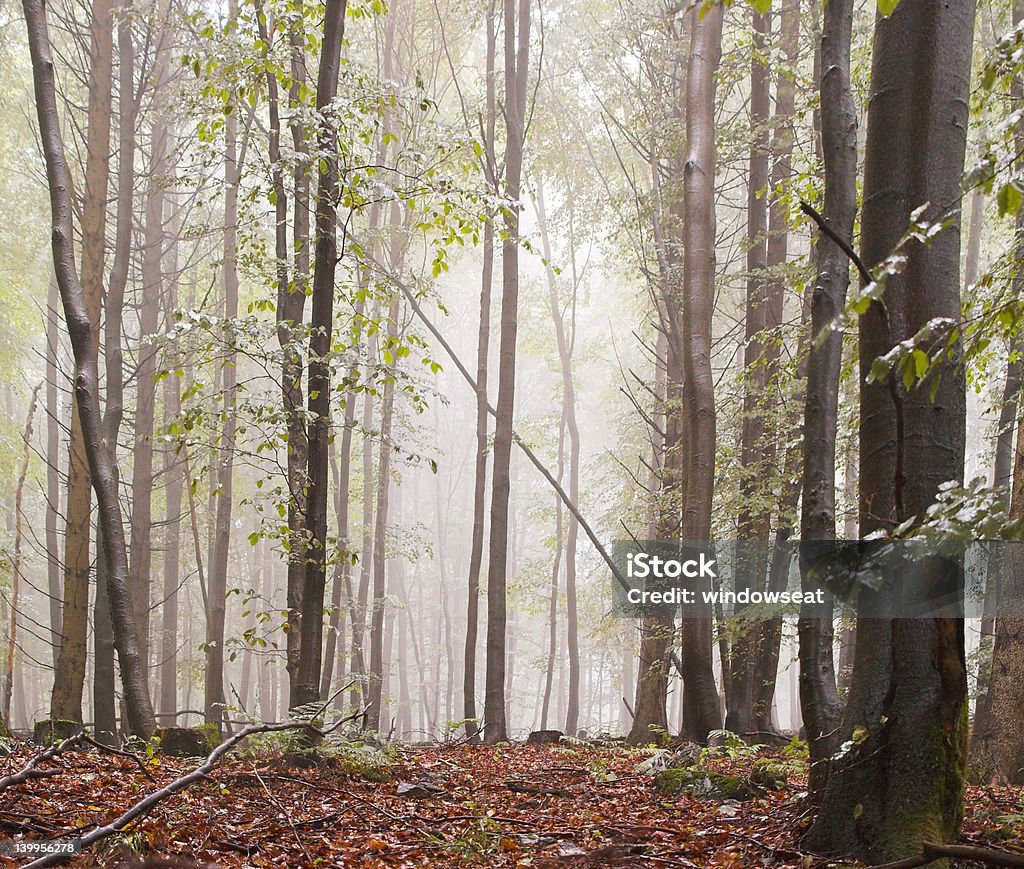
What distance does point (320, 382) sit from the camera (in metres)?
6.52

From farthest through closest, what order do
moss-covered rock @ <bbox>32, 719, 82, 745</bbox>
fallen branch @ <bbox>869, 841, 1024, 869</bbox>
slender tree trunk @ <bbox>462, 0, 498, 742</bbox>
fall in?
slender tree trunk @ <bbox>462, 0, 498, 742</bbox>
moss-covered rock @ <bbox>32, 719, 82, 745</bbox>
fallen branch @ <bbox>869, 841, 1024, 869</bbox>

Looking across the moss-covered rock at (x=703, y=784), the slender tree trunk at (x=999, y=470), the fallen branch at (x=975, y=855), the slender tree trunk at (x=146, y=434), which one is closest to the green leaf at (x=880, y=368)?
the slender tree trunk at (x=999, y=470)

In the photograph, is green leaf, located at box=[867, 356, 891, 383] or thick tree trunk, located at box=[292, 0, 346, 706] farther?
thick tree trunk, located at box=[292, 0, 346, 706]

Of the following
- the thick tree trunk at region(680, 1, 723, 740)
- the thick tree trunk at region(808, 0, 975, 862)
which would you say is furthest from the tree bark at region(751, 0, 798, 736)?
the thick tree trunk at region(808, 0, 975, 862)

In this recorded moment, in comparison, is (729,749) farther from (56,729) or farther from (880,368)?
(56,729)

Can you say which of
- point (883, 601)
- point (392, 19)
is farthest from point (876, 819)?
point (392, 19)

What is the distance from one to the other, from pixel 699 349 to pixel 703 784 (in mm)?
4193

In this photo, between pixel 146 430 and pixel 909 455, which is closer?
pixel 909 455

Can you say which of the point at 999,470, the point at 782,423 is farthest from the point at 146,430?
the point at 999,470

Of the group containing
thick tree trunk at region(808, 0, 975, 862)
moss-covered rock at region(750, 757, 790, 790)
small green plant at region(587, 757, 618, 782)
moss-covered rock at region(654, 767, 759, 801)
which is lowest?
small green plant at region(587, 757, 618, 782)

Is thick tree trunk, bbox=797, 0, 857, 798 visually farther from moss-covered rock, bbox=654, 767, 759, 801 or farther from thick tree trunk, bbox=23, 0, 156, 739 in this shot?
thick tree trunk, bbox=23, 0, 156, 739

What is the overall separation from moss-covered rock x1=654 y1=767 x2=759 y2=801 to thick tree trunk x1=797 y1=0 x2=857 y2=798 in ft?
4.13

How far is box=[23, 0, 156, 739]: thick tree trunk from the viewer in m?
6.01

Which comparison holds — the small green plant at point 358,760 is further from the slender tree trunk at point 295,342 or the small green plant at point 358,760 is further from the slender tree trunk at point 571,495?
the slender tree trunk at point 571,495
